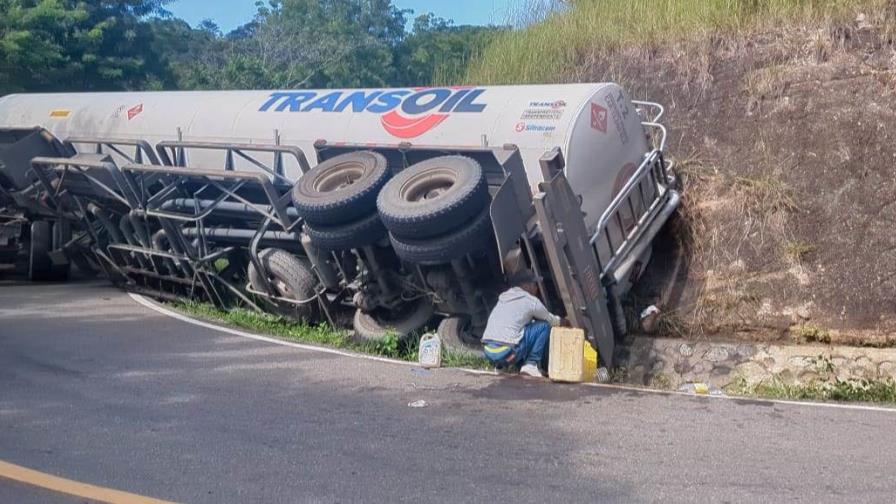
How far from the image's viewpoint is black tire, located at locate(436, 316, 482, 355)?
35.3 ft

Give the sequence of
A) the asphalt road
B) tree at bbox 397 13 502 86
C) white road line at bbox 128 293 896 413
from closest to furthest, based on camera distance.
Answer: the asphalt road → white road line at bbox 128 293 896 413 → tree at bbox 397 13 502 86

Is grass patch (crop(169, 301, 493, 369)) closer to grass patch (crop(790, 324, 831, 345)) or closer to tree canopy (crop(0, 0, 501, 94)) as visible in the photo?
grass patch (crop(790, 324, 831, 345))

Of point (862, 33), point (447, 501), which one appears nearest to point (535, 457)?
point (447, 501)

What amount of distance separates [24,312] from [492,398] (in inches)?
280

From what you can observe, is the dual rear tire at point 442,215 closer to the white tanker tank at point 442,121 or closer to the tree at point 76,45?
the white tanker tank at point 442,121

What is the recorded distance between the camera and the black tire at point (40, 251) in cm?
1627

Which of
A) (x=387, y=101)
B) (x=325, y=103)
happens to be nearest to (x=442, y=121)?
(x=387, y=101)

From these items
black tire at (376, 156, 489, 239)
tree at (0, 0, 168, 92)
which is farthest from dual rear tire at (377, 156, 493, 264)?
tree at (0, 0, 168, 92)

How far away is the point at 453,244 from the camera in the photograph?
9820 mm

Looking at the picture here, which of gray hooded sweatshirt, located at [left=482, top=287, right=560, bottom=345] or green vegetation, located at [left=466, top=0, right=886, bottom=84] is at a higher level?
green vegetation, located at [left=466, top=0, right=886, bottom=84]

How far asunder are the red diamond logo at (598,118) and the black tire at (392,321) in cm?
245

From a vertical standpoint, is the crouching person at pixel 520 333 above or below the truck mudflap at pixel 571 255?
below

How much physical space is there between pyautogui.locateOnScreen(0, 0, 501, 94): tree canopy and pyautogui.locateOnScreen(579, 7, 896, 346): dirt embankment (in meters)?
5.96

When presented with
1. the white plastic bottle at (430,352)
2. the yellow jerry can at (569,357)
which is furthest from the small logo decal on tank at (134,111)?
the yellow jerry can at (569,357)
